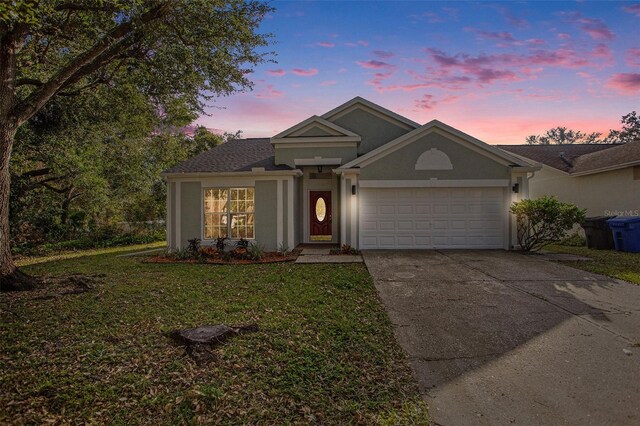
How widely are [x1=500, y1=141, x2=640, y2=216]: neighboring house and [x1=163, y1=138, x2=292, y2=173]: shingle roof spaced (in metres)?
13.6

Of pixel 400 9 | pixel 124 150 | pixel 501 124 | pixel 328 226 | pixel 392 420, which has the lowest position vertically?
pixel 392 420

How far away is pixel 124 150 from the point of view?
636 inches

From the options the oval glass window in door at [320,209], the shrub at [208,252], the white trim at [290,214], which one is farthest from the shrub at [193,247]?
the oval glass window in door at [320,209]

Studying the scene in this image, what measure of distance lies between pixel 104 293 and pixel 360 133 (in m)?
10.6

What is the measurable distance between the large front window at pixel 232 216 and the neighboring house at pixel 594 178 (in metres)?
14.8

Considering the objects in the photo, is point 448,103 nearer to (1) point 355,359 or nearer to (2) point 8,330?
(1) point 355,359

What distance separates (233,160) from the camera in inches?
504

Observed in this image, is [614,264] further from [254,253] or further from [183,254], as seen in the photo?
[183,254]

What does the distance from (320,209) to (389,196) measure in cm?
328

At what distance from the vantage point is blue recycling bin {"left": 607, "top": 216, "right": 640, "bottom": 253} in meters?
11.3

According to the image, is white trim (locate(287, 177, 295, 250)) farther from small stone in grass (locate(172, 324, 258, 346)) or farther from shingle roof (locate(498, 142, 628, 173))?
shingle roof (locate(498, 142, 628, 173))

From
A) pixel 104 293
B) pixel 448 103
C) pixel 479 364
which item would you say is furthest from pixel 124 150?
pixel 479 364

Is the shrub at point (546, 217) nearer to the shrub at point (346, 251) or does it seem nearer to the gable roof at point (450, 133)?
the gable roof at point (450, 133)

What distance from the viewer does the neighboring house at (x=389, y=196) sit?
37.5 feet
